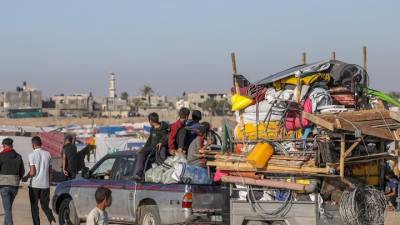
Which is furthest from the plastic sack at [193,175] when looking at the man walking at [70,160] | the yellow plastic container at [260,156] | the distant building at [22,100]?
the distant building at [22,100]

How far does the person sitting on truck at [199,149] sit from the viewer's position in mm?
11695

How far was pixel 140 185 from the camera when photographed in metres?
12.3

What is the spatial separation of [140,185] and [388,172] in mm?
4221

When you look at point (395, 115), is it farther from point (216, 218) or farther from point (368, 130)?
point (216, 218)

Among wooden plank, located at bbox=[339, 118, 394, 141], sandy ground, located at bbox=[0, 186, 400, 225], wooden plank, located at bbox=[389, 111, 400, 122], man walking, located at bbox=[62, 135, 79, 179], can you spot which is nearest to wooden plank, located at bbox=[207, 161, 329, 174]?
wooden plank, located at bbox=[339, 118, 394, 141]

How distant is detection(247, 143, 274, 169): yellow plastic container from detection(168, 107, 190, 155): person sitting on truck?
6.96ft

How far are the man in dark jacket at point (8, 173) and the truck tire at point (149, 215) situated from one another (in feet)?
8.23

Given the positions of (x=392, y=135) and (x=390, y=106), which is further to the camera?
(x=390, y=106)

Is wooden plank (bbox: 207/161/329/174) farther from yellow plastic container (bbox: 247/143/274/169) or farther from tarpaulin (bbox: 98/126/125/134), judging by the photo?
tarpaulin (bbox: 98/126/125/134)

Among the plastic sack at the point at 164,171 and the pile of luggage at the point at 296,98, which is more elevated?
the pile of luggage at the point at 296,98

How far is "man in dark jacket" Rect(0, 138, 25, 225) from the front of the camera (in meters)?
13.1

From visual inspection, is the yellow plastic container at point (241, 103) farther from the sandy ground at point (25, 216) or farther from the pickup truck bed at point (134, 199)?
the sandy ground at point (25, 216)

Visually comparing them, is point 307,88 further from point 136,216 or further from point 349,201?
point 136,216

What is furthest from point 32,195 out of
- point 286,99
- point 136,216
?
point 286,99
